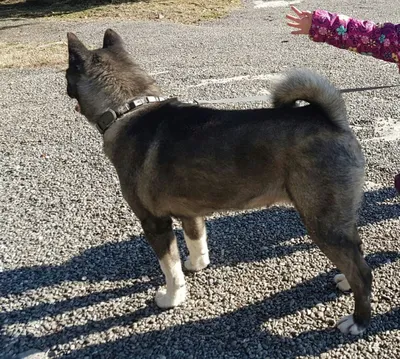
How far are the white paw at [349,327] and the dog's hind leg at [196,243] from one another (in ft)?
3.83

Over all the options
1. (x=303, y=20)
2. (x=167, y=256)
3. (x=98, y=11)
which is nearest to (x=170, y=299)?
(x=167, y=256)

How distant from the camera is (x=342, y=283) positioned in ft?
11.1

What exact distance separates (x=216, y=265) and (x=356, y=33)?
2.23 m

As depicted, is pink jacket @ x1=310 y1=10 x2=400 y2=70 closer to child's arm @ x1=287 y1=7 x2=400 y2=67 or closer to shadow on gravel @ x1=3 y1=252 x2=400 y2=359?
child's arm @ x1=287 y1=7 x2=400 y2=67

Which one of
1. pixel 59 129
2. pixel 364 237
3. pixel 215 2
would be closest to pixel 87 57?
pixel 364 237

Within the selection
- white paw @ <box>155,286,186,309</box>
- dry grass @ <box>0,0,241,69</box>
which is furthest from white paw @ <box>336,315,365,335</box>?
dry grass @ <box>0,0,241,69</box>

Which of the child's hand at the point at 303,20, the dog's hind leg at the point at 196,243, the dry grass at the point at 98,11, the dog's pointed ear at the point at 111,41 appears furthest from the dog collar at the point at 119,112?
the dry grass at the point at 98,11

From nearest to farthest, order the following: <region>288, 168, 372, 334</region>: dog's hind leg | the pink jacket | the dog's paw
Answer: <region>288, 168, 372, 334</region>: dog's hind leg → the pink jacket → the dog's paw

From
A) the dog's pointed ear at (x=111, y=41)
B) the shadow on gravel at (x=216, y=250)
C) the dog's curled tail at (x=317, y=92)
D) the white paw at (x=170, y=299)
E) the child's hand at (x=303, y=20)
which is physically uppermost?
the dog's pointed ear at (x=111, y=41)

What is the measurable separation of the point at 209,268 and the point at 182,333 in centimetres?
76

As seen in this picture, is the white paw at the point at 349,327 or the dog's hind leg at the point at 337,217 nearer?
the dog's hind leg at the point at 337,217

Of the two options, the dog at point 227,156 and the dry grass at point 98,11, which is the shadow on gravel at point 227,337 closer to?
the dog at point 227,156

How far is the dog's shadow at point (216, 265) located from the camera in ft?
9.95

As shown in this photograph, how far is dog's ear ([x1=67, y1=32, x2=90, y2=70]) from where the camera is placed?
3212 mm
